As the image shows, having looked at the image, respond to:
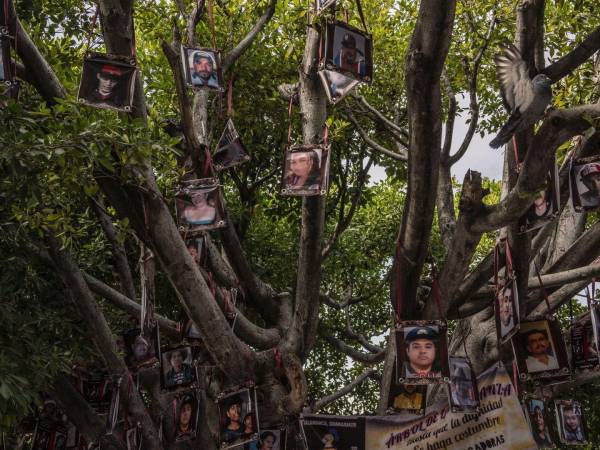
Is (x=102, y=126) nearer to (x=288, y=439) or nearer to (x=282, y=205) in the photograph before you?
(x=288, y=439)

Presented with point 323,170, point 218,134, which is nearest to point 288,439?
point 323,170

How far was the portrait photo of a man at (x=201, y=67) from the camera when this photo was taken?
20.3 ft

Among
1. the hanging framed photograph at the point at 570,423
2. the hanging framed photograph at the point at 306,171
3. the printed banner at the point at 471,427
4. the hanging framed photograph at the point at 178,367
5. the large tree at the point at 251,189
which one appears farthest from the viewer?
the hanging framed photograph at the point at 570,423

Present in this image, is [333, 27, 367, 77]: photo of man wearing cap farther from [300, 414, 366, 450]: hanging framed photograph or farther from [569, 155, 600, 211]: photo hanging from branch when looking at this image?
[300, 414, 366, 450]: hanging framed photograph

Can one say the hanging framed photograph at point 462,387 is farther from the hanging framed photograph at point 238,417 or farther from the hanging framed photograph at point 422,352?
the hanging framed photograph at point 238,417

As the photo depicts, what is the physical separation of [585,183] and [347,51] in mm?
2047

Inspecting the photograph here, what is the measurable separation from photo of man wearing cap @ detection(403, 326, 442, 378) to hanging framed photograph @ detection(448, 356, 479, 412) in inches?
30.3

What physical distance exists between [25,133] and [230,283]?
2904mm

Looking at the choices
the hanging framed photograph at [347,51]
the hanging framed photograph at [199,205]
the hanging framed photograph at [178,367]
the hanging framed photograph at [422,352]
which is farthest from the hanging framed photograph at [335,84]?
the hanging framed photograph at [178,367]

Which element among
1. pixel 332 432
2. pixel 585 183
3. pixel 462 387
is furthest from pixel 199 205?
pixel 585 183

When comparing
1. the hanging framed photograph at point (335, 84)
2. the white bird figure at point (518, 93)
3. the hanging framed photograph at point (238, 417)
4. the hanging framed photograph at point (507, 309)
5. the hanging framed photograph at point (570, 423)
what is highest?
the hanging framed photograph at point (335, 84)

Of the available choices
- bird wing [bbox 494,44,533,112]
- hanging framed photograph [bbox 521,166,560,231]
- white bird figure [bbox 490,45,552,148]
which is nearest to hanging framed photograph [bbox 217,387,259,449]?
hanging framed photograph [bbox 521,166,560,231]

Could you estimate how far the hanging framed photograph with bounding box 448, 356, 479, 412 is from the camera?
6199mm

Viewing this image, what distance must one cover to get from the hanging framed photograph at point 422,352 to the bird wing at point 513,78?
1843 mm
